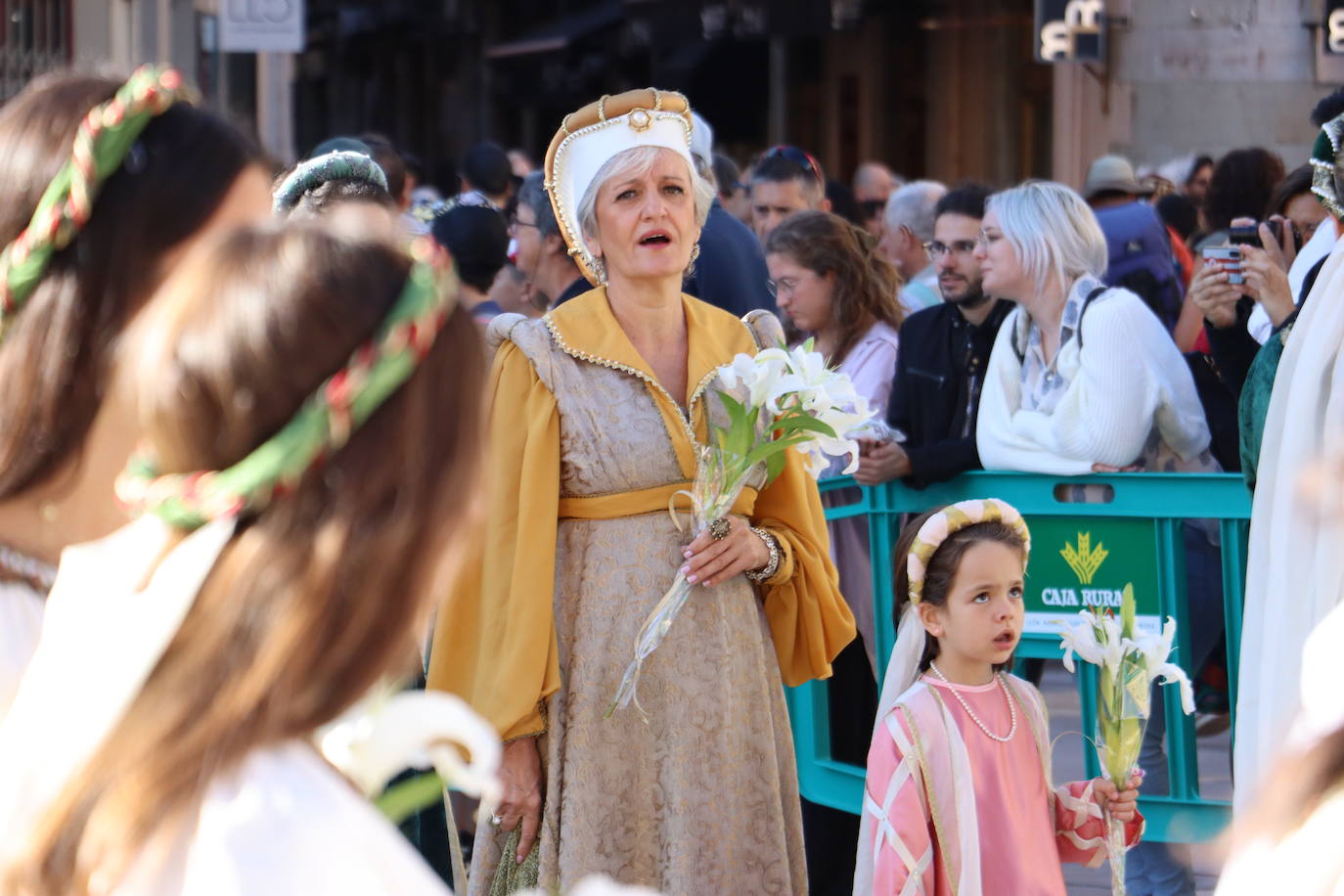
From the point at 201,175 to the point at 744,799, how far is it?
208 cm

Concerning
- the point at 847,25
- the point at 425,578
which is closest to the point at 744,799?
the point at 425,578

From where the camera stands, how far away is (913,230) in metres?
7.79

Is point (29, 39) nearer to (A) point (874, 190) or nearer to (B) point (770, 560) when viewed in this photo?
(A) point (874, 190)

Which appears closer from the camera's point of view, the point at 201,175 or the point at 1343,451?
the point at 1343,451

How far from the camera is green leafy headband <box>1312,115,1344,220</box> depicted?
3.90 meters

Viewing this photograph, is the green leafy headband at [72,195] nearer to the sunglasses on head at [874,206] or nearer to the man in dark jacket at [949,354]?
the man in dark jacket at [949,354]

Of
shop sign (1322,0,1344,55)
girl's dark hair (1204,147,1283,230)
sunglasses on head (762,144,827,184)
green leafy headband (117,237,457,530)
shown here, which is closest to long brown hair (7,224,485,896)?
green leafy headband (117,237,457,530)

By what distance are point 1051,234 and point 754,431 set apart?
195 centimetres

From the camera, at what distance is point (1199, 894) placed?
555 centimetres

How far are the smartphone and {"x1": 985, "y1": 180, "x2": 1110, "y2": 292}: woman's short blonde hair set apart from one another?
30cm

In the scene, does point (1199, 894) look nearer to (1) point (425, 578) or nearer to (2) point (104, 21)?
(1) point (425, 578)

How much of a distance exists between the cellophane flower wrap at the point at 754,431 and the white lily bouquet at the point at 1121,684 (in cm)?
63

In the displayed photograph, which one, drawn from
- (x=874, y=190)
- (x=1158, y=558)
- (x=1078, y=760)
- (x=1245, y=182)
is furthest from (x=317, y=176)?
(x=874, y=190)

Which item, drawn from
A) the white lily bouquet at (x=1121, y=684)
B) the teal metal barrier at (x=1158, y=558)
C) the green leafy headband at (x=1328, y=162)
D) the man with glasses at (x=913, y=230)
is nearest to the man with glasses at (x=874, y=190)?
the man with glasses at (x=913, y=230)
